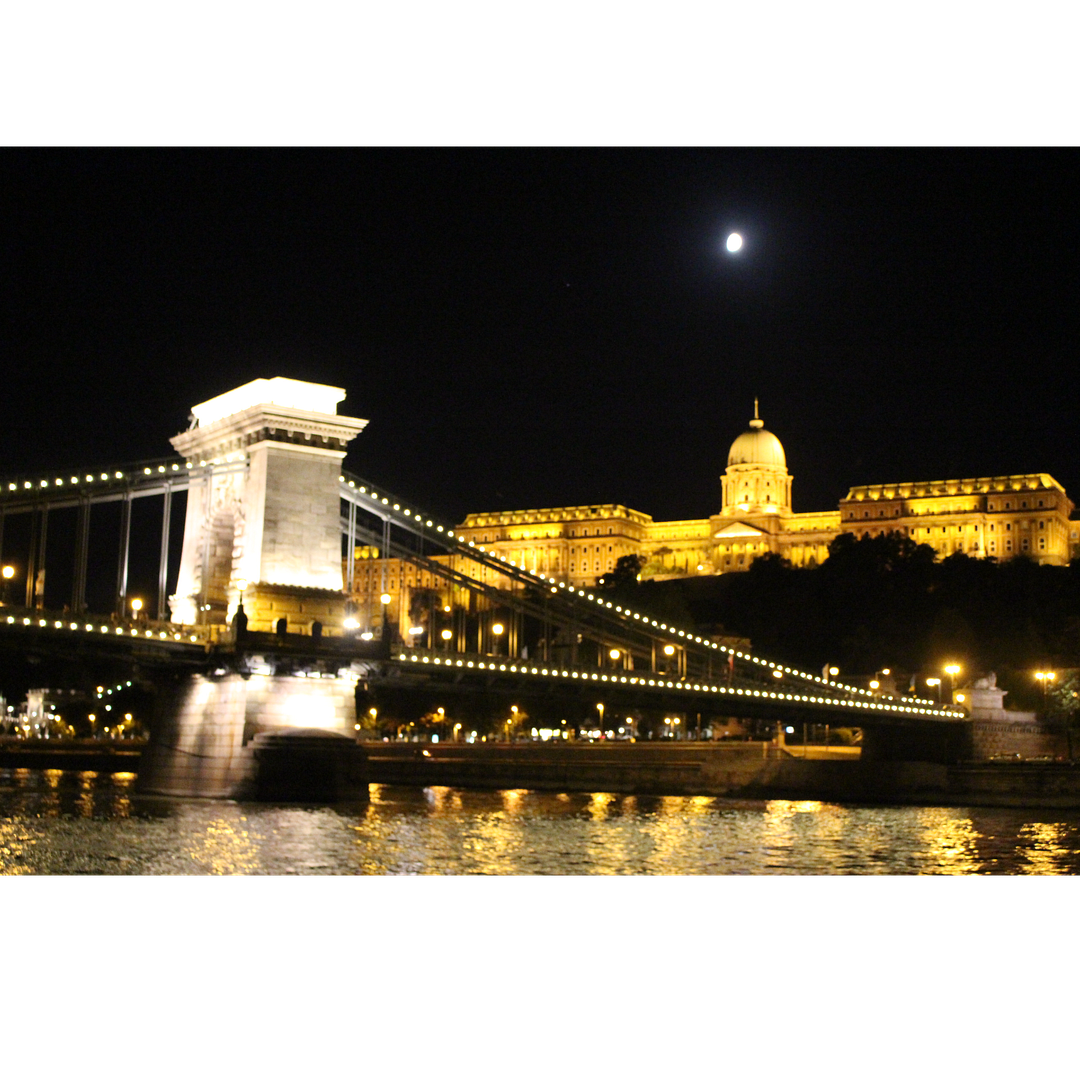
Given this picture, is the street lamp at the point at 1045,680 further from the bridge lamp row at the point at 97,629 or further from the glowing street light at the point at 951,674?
the bridge lamp row at the point at 97,629

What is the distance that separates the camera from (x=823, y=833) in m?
32.0

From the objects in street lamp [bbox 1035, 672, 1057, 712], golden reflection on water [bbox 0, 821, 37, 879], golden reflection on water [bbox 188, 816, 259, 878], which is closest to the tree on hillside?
street lamp [bbox 1035, 672, 1057, 712]

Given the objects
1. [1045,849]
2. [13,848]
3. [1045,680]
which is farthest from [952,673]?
[13,848]

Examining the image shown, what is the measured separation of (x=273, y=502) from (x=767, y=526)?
392ft

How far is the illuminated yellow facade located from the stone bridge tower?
99.4m

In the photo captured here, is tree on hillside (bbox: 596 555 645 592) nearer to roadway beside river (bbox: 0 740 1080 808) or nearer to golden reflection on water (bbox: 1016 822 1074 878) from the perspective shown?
roadway beside river (bbox: 0 740 1080 808)

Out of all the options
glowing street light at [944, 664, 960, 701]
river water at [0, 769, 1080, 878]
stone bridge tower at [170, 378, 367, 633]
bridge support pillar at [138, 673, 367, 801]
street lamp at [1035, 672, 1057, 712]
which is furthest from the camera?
glowing street light at [944, 664, 960, 701]

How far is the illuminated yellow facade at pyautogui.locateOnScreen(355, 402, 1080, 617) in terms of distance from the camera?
141 metres

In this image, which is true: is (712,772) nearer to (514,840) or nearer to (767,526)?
(514,840)

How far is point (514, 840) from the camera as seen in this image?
94.2 feet

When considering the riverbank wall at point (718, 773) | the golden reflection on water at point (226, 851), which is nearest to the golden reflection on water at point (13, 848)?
the golden reflection on water at point (226, 851)

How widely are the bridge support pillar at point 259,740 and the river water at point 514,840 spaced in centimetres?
77
